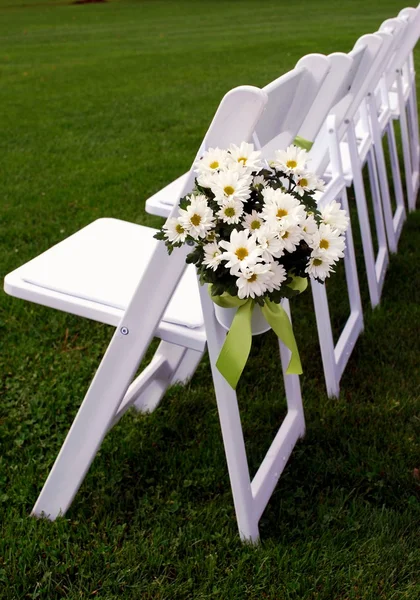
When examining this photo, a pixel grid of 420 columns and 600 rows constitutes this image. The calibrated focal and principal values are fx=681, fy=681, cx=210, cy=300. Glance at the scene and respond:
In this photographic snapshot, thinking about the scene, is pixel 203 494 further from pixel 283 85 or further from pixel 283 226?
pixel 283 85

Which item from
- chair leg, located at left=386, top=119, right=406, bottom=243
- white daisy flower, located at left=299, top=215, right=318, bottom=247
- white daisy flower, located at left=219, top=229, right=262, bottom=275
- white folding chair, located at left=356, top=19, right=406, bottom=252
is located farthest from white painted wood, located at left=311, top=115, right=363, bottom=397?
chair leg, located at left=386, top=119, right=406, bottom=243

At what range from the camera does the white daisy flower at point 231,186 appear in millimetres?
1441

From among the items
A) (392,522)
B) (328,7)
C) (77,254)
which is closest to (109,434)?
(77,254)

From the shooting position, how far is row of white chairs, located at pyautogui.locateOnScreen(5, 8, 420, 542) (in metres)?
1.72

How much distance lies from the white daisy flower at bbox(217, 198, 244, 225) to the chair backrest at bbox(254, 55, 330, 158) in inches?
11.6

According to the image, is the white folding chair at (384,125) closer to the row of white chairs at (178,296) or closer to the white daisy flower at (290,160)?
the row of white chairs at (178,296)

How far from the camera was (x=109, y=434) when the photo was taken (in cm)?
250

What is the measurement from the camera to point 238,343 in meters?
1.61

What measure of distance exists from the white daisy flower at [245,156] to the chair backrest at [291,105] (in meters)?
0.23

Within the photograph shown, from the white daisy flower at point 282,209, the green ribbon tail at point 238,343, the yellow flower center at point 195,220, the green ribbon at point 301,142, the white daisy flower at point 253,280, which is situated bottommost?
the green ribbon tail at point 238,343

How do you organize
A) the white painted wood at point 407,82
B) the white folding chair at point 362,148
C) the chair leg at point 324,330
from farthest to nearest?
the white painted wood at point 407,82
the white folding chair at point 362,148
the chair leg at point 324,330

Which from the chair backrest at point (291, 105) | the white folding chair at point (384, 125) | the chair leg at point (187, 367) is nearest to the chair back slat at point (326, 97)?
the chair backrest at point (291, 105)

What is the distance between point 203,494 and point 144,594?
425 millimetres

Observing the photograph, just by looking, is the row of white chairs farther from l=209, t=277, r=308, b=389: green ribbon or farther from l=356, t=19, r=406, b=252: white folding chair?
l=356, t=19, r=406, b=252: white folding chair
